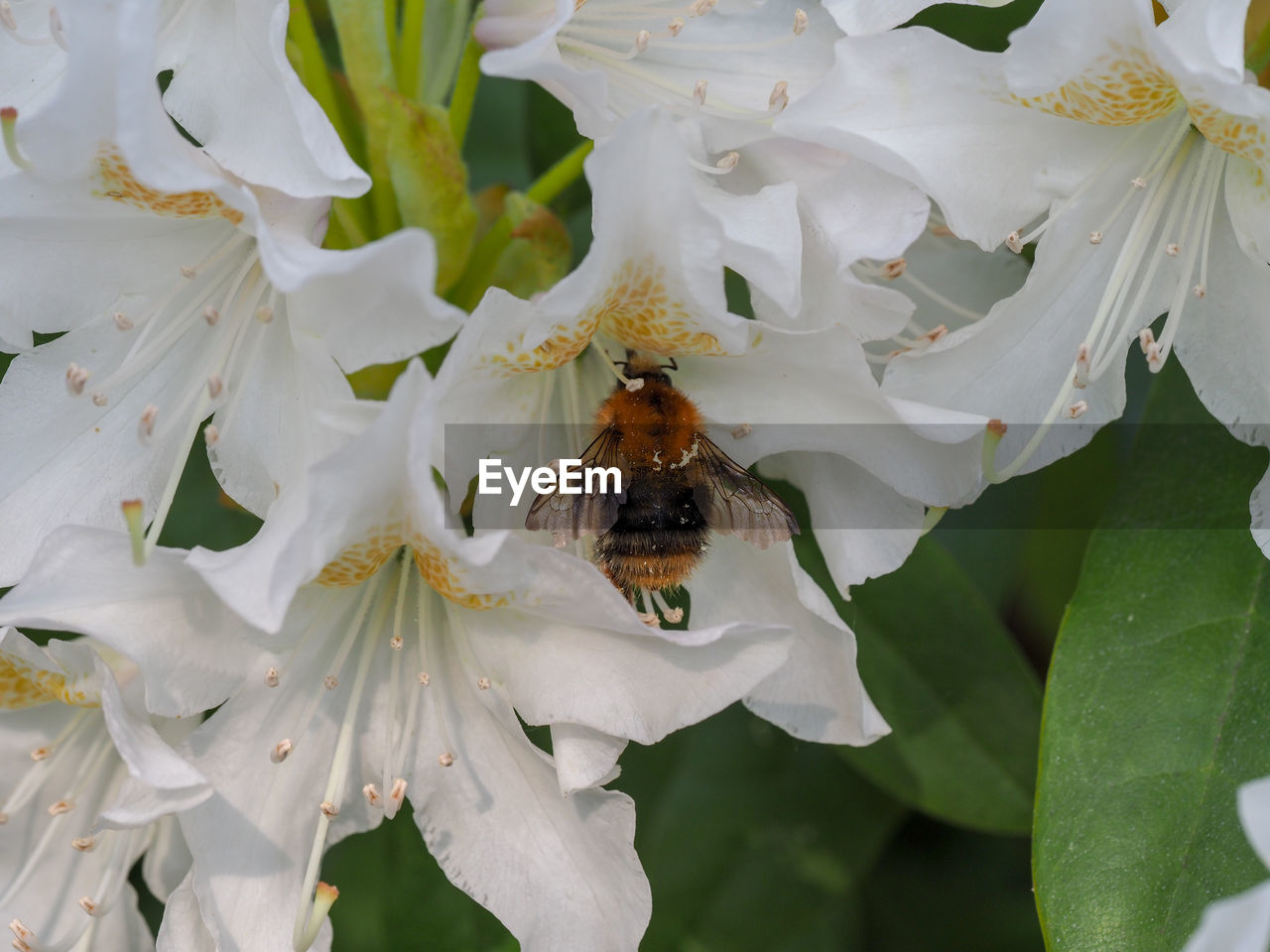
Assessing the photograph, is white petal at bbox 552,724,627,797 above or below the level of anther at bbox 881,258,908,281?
below

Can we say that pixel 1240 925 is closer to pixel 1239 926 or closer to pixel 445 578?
pixel 1239 926

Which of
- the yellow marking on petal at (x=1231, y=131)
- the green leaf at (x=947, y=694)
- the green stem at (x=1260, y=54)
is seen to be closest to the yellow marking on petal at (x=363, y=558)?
the green leaf at (x=947, y=694)

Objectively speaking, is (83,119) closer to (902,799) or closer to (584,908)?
(584,908)

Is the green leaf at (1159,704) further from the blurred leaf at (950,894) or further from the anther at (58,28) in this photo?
the anther at (58,28)

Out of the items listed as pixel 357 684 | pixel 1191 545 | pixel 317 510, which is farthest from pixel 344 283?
pixel 1191 545

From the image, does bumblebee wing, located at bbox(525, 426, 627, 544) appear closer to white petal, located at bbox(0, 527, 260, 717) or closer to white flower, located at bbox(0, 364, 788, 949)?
white flower, located at bbox(0, 364, 788, 949)

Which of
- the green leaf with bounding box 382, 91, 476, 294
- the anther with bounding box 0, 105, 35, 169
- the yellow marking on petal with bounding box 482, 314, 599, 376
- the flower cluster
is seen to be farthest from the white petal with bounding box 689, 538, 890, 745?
the anther with bounding box 0, 105, 35, 169

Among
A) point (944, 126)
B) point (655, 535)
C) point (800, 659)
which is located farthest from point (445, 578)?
point (944, 126)
